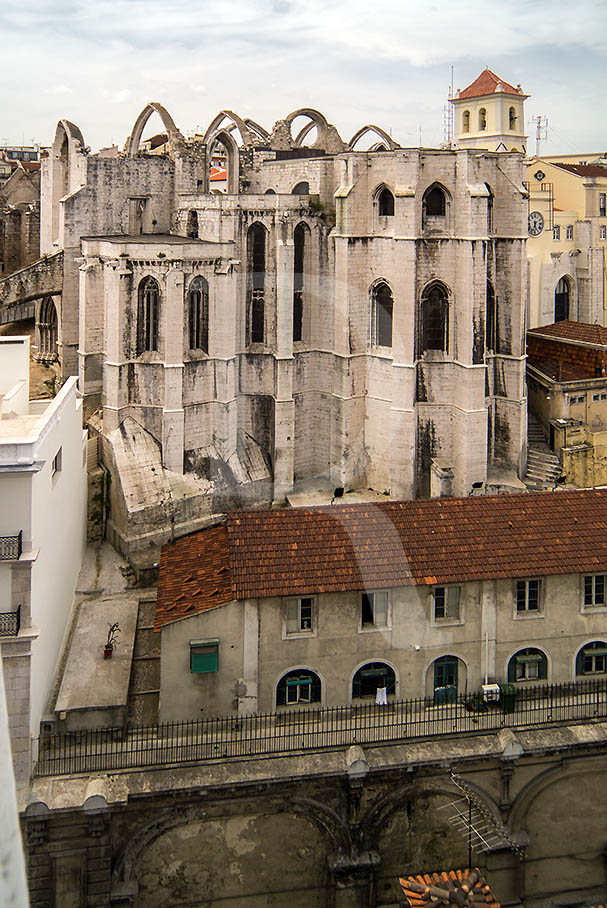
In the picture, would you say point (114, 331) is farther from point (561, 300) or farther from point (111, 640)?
point (561, 300)

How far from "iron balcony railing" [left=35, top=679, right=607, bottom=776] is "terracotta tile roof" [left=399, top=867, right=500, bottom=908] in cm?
318

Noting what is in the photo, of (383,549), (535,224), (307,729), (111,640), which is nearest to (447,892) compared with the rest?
(307,729)

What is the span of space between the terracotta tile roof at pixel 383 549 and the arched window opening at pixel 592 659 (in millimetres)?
2063

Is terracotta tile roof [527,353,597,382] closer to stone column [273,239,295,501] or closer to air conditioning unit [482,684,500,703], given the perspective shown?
stone column [273,239,295,501]

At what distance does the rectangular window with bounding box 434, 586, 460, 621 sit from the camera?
23.5 meters

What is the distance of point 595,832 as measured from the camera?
Result: 2261cm

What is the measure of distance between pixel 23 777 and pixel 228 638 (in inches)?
210

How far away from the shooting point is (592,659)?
2420cm

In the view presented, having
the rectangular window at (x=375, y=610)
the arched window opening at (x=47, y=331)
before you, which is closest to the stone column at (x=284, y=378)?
the arched window opening at (x=47, y=331)

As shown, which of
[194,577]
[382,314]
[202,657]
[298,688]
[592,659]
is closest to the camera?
[202,657]

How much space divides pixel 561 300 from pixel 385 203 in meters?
21.4

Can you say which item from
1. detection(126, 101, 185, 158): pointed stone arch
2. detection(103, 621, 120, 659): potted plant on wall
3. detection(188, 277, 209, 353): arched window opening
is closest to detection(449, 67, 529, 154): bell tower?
detection(126, 101, 185, 158): pointed stone arch

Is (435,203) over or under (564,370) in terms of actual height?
over

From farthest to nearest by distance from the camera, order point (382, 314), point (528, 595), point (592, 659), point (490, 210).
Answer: point (490, 210), point (382, 314), point (592, 659), point (528, 595)
